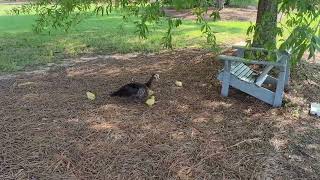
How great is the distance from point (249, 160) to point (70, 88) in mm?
3220

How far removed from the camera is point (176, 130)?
484cm

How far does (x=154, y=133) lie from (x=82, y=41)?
6920 millimetres

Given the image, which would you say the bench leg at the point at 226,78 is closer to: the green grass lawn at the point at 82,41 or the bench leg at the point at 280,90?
the bench leg at the point at 280,90

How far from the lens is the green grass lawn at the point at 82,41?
358 inches

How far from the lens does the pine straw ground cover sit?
13.0 feet

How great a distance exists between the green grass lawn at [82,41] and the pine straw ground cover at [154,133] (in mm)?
2152

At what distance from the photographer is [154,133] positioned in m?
4.73

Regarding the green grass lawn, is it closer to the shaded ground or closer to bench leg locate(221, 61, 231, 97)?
the shaded ground

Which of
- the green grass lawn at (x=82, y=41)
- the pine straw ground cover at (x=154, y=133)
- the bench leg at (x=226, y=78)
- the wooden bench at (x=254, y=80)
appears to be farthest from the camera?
the green grass lawn at (x=82, y=41)

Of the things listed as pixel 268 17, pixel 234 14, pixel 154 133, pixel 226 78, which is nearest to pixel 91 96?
pixel 154 133

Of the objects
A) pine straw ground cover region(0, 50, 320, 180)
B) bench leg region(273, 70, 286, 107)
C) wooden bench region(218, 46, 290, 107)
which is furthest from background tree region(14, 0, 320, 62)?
pine straw ground cover region(0, 50, 320, 180)

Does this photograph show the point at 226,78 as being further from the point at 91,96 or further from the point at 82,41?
the point at 82,41

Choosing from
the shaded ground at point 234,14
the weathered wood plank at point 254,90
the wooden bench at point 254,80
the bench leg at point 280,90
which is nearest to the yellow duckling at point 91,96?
the wooden bench at point 254,80

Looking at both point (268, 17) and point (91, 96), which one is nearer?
point (268, 17)
